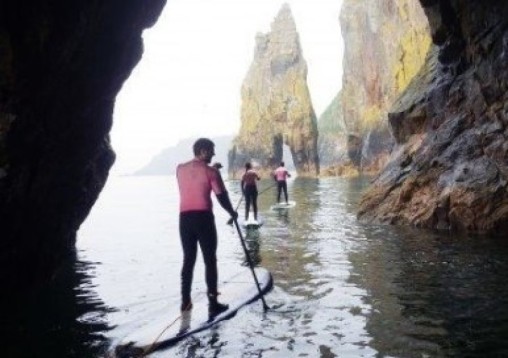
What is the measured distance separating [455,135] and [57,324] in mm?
15826

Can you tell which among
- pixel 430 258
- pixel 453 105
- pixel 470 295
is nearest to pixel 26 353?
pixel 470 295

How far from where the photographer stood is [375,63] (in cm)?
11725

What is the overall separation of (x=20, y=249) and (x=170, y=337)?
4.91 metres

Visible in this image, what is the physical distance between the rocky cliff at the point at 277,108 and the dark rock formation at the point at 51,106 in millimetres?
103176

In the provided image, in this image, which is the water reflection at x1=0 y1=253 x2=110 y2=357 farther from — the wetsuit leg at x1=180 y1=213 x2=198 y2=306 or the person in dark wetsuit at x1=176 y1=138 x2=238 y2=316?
the person in dark wetsuit at x1=176 y1=138 x2=238 y2=316

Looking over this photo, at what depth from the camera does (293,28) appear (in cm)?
14388

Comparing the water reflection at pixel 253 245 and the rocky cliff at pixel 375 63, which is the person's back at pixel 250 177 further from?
the rocky cliff at pixel 375 63

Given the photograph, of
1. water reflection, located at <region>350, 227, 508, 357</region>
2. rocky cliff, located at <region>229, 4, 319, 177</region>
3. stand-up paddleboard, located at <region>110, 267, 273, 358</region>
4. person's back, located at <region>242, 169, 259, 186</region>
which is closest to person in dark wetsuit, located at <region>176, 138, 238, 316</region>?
stand-up paddleboard, located at <region>110, 267, 273, 358</region>

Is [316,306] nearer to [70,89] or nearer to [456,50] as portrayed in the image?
[70,89]

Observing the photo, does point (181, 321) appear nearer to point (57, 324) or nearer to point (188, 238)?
point (188, 238)

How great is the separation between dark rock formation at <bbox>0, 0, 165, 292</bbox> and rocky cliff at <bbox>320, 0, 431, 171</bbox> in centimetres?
6861

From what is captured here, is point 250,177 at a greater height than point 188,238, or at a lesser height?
greater

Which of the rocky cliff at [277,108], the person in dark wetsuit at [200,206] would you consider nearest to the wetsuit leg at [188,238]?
the person in dark wetsuit at [200,206]

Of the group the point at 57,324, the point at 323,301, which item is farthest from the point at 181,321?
the point at 323,301
